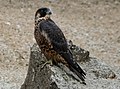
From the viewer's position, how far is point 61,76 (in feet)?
20.2

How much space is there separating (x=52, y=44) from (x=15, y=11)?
19.7 feet

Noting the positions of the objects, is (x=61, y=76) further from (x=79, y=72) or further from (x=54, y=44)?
(x=54, y=44)

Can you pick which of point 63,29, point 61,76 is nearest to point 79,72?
point 61,76

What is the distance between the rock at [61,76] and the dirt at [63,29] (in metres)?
1.42

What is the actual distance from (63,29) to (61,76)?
227 inches

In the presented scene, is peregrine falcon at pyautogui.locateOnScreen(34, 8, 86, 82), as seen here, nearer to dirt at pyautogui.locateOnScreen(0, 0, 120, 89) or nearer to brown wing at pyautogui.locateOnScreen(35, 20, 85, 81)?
brown wing at pyautogui.locateOnScreen(35, 20, 85, 81)

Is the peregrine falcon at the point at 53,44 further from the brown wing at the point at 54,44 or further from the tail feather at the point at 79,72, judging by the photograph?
the tail feather at the point at 79,72

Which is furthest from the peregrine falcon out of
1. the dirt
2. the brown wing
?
the dirt

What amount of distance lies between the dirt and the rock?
142 cm

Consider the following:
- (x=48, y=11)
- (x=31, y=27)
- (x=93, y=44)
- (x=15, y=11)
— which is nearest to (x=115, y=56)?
(x=93, y=44)

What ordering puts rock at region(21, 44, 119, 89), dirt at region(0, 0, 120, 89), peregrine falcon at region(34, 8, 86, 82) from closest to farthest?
rock at region(21, 44, 119, 89) < peregrine falcon at region(34, 8, 86, 82) < dirt at region(0, 0, 120, 89)

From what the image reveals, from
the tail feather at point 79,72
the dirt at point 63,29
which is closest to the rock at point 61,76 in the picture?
the tail feather at point 79,72

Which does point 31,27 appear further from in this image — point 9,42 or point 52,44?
point 52,44

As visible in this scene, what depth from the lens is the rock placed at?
605 centimetres
